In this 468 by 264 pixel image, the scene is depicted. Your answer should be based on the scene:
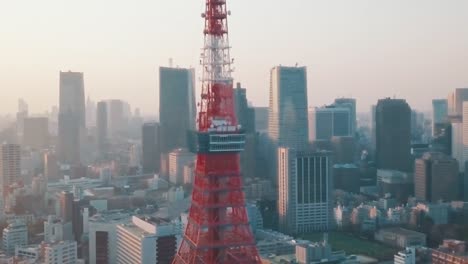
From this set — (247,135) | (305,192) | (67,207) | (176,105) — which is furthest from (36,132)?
(305,192)

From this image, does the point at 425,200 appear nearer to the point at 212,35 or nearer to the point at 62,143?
the point at 212,35

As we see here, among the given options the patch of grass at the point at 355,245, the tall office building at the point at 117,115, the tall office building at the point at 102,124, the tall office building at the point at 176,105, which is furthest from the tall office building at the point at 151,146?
the patch of grass at the point at 355,245

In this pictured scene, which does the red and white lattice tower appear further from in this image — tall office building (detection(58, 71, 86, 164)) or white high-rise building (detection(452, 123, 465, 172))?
tall office building (detection(58, 71, 86, 164))

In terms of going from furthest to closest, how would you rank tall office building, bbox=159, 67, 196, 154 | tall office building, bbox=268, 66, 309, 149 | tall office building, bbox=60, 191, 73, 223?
1. tall office building, bbox=159, 67, 196, 154
2. tall office building, bbox=268, 66, 309, 149
3. tall office building, bbox=60, 191, 73, 223

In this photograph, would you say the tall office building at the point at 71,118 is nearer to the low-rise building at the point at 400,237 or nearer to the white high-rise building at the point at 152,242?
the low-rise building at the point at 400,237

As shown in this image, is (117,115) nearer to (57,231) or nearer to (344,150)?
(344,150)

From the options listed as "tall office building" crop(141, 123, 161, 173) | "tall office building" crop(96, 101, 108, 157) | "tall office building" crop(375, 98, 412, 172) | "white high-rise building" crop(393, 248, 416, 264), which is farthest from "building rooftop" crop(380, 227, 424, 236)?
"tall office building" crop(96, 101, 108, 157)
